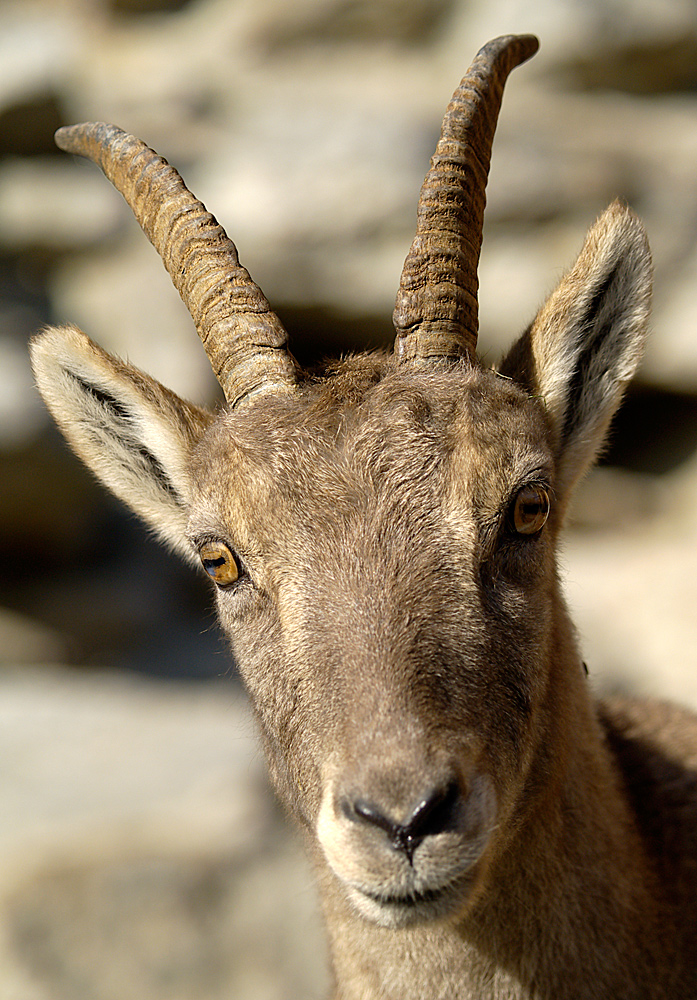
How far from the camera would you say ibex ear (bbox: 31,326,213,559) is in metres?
5.14

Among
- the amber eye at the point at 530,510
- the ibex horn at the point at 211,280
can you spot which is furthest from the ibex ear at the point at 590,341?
the ibex horn at the point at 211,280

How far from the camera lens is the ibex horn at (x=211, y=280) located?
185 inches

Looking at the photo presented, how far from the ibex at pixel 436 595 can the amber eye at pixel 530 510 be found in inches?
0.4

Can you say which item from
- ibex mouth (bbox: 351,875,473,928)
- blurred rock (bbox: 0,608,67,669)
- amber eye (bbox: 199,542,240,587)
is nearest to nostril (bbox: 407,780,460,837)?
ibex mouth (bbox: 351,875,473,928)

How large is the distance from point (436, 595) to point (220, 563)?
Result: 1185 mm

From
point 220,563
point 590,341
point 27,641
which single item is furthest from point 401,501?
point 27,641

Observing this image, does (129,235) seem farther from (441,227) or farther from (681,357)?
(441,227)

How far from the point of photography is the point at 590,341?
16.4 ft

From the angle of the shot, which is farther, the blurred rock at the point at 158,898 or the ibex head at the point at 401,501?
the blurred rock at the point at 158,898

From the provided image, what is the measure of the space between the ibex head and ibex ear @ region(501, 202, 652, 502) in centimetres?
1

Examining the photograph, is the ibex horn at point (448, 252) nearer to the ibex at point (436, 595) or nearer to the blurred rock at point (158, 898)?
the ibex at point (436, 595)

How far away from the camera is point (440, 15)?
50.7ft

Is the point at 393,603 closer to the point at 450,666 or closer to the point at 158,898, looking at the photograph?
the point at 450,666

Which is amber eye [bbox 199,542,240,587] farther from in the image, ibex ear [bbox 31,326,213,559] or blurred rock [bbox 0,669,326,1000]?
blurred rock [bbox 0,669,326,1000]
